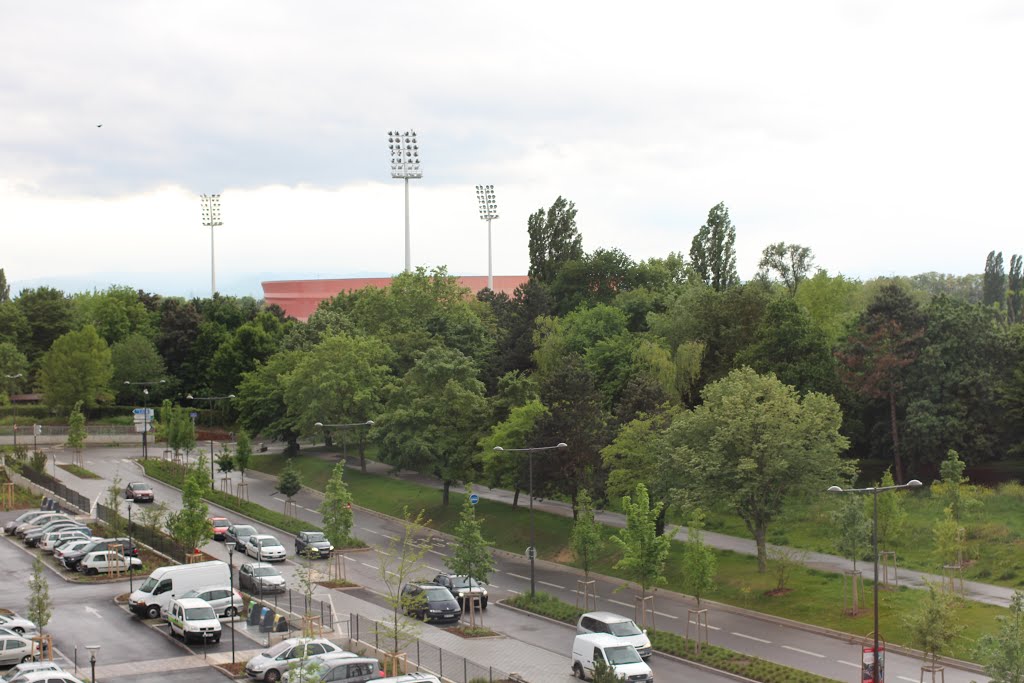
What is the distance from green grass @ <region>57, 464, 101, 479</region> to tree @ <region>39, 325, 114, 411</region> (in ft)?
59.2

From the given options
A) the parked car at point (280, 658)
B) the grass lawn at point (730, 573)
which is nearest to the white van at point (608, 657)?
the parked car at point (280, 658)

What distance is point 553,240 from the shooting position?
361 feet

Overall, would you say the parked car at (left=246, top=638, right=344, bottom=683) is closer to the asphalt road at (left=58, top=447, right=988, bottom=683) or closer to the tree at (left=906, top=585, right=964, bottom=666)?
the asphalt road at (left=58, top=447, right=988, bottom=683)

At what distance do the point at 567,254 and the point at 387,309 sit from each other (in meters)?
19.4

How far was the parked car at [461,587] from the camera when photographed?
47.2 m

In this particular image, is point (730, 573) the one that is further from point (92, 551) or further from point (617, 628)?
point (92, 551)

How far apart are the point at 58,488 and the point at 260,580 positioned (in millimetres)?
30373

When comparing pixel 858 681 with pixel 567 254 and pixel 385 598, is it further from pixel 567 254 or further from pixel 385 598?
pixel 567 254

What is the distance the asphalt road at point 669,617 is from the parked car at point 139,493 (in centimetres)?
133

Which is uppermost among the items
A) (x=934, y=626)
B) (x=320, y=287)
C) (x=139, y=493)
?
(x=320, y=287)

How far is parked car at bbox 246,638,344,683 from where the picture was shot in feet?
115

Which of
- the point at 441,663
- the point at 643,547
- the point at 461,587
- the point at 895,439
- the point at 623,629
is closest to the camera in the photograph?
the point at 441,663

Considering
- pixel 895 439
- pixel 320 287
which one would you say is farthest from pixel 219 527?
pixel 320 287

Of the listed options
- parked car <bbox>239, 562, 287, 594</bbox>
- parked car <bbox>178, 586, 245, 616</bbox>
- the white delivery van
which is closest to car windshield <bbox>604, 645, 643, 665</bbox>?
parked car <bbox>178, 586, 245, 616</bbox>
